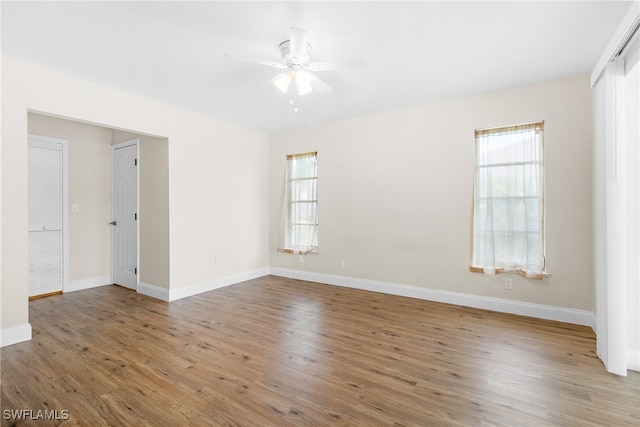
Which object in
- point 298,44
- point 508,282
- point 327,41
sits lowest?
point 508,282

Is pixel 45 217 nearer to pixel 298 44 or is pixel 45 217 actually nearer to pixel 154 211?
pixel 154 211

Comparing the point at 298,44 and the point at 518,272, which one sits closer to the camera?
the point at 298,44

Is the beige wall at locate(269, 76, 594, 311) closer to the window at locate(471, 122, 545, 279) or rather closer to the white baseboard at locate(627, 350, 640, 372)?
the window at locate(471, 122, 545, 279)

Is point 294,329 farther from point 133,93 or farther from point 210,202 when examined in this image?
point 133,93

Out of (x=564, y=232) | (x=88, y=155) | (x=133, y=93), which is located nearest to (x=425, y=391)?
(x=564, y=232)

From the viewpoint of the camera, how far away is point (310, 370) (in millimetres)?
2352

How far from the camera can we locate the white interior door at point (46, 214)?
166 inches

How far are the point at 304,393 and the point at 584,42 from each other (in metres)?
3.63

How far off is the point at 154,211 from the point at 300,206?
7.63ft

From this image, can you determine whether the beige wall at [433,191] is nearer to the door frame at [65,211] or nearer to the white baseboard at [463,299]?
the white baseboard at [463,299]

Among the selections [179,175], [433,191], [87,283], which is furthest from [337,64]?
[87,283]

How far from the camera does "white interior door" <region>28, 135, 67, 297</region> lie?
4.21 m

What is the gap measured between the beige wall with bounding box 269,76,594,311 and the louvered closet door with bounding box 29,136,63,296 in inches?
129

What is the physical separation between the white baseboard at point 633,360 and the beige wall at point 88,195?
260 inches
